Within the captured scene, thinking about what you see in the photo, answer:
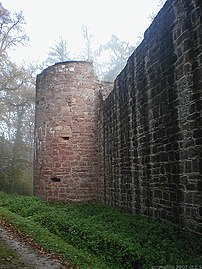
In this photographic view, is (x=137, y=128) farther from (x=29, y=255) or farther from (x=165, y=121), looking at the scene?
(x=29, y=255)

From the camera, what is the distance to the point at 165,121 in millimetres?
6203

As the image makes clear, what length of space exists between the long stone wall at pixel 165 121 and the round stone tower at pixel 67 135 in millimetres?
3233

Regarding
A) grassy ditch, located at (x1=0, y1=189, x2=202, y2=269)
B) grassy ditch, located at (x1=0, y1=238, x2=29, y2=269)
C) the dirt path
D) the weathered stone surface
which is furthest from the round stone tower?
grassy ditch, located at (x1=0, y1=238, x2=29, y2=269)

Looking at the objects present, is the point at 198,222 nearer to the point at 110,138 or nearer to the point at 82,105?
the point at 110,138

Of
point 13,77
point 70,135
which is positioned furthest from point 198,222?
point 13,77

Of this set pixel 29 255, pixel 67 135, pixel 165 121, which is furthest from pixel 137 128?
pixel 67 135

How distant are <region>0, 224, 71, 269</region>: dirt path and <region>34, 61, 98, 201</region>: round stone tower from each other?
18.9ft

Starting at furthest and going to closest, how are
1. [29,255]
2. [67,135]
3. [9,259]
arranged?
[67,135] → [29,255] → [9,259]

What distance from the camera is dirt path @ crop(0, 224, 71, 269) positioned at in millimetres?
4688

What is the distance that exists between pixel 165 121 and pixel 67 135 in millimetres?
7146

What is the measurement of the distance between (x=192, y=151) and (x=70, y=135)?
27.1 ft

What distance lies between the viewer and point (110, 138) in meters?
11.2

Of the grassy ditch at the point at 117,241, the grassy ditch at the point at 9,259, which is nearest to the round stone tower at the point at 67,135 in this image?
the grassy ditch at the point at 117,241

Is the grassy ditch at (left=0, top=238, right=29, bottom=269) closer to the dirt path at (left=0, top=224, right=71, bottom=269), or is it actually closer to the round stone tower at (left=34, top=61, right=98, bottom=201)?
the dirt path at (left=0, top=224, right=71, bottom=269)
